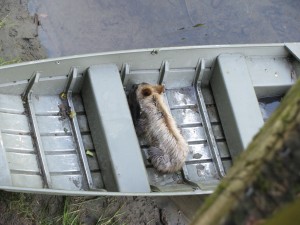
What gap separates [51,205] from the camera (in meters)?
5.78

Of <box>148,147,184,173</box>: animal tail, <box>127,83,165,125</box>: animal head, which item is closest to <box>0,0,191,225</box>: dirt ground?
<box>148,147,184,173</box>: animal tail

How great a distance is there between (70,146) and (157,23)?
2.36 metres

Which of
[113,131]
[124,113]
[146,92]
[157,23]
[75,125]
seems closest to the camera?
[113,131]

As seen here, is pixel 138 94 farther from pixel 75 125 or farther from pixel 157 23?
pixel 157 23

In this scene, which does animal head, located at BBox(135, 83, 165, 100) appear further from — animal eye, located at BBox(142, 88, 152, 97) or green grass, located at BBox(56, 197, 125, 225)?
green grass, located at BBox(56, 197, 125, 225)

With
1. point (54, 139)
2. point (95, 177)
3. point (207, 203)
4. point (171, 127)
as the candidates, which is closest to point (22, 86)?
point (54, 139)

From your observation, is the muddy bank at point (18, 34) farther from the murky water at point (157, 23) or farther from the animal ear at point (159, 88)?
the animal ear at point (159, 88)

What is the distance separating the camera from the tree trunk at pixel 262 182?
2.36 metres

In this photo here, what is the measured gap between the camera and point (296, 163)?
2.41 m

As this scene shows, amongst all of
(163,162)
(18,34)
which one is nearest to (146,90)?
(163,162)

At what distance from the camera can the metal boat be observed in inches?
211

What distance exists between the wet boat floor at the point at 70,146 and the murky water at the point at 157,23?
1270 mm

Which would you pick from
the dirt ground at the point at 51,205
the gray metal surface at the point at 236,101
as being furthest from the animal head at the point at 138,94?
the dirt ground at the point at 51,205

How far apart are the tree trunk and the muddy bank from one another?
432 cm
